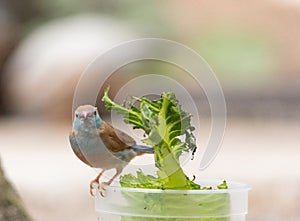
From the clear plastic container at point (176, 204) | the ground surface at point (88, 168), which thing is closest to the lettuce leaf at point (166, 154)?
the clear plastic container at point (176, 204)

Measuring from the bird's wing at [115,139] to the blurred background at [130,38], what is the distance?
0.92 meters

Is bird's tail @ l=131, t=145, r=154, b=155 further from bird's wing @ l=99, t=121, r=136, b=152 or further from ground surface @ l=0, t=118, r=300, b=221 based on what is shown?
ground surface @ l=0, t=118, r=300, b=221

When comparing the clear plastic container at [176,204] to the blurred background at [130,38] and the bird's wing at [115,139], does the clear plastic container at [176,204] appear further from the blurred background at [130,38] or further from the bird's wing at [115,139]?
the blurred background at [130,38]

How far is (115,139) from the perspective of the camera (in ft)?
2.06

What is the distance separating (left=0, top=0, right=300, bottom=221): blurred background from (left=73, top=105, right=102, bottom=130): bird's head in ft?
3.04

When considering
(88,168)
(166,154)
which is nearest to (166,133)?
(166,154)

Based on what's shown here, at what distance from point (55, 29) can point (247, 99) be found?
55cm

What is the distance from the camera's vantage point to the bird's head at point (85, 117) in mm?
622

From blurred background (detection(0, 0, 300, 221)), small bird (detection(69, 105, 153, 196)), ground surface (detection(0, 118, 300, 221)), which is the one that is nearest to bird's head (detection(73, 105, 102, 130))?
small bird (detection(69, 105, 153, 196))

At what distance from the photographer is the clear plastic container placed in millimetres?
574

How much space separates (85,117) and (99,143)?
24 millimetres

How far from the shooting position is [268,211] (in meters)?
1.38

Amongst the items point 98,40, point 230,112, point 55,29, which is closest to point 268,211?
point 230,112

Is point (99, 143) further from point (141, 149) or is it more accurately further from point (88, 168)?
point (88, 168)
